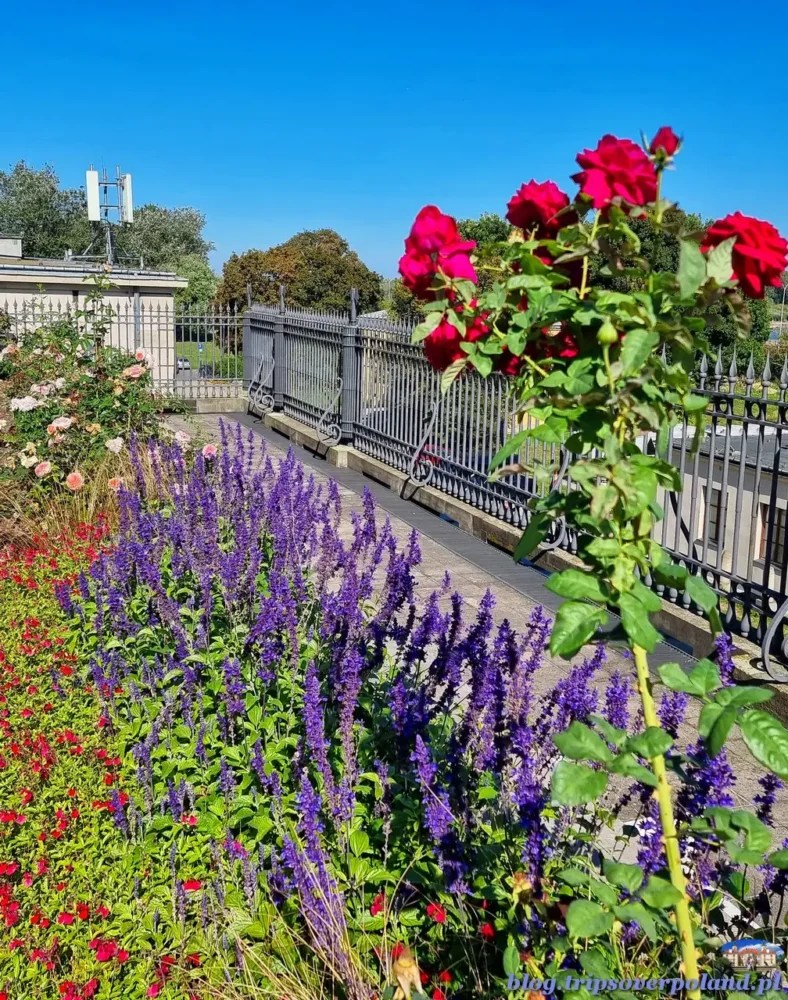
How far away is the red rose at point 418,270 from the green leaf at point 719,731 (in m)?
0.94

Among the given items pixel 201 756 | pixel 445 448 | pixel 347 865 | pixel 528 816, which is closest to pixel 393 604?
pixel 201 756

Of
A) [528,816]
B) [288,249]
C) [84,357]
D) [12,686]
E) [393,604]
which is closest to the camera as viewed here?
[528,816]

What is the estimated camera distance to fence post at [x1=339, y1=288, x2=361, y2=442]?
1295 centimetres

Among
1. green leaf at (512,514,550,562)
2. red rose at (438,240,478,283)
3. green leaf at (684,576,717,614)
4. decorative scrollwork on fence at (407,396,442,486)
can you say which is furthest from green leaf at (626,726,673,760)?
decorative scrollwork on fence at (407,396,442,486)

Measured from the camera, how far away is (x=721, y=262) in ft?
5.43

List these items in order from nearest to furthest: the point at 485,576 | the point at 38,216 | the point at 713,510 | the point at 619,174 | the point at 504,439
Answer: the point at 619,174, the point at 713,510, the point at 485,576, the point at 504,439, the point at 38,216

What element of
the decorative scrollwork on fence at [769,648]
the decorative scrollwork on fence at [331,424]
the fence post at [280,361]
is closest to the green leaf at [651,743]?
the decorative scrollwork on fence at [769,648]

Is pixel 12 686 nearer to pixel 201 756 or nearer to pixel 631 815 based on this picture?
pixel 201 756

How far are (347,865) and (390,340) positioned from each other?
9183 millimetres

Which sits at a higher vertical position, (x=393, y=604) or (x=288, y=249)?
(x=288, y=249)

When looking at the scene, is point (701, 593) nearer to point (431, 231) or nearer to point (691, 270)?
point (691, 270)

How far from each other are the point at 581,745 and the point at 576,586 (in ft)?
0.94

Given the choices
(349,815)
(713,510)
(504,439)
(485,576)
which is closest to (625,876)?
(349,815)

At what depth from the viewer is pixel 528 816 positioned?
2.56 meters
